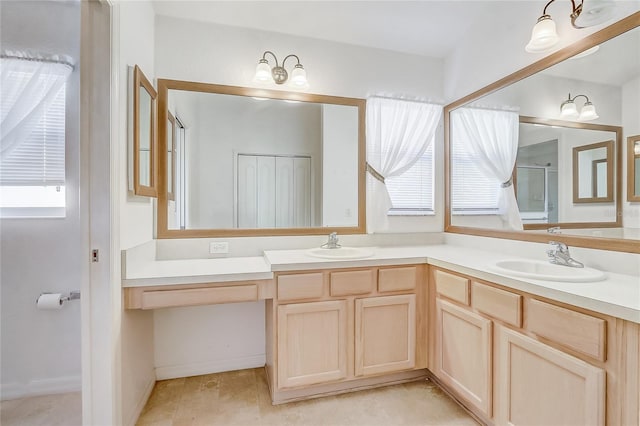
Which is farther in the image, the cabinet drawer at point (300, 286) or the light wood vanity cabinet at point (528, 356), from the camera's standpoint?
the cabinet drawer at point (300, 286)

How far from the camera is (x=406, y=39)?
2467 mm

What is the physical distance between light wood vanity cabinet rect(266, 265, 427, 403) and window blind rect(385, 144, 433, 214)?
75 centimetres

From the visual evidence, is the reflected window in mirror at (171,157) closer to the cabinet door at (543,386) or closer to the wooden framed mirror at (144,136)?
the wooden framed mirror at (144,136)

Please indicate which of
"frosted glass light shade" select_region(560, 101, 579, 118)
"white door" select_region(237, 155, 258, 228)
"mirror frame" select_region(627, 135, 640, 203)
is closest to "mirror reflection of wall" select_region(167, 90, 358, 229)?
"white door" select_region(237, 155, 258, 228)

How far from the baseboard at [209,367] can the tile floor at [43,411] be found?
1.72 feet

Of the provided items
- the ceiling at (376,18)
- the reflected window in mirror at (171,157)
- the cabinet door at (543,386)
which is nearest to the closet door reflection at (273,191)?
the reflected window in mirror at (171,157)

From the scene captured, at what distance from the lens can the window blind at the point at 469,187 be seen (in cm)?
229

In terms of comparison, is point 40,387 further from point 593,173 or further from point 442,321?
point 593,173

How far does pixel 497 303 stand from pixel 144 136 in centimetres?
213

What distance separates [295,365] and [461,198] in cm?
184

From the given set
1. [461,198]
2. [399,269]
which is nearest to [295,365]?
[399,269]

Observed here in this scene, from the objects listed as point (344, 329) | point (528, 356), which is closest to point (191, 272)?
point (344, 329)

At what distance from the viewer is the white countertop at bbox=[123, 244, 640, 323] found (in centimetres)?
113

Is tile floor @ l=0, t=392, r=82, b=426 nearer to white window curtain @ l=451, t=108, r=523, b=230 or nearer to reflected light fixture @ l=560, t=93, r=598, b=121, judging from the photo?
white window curtain @ l=451, t=108, r=523, b=230
